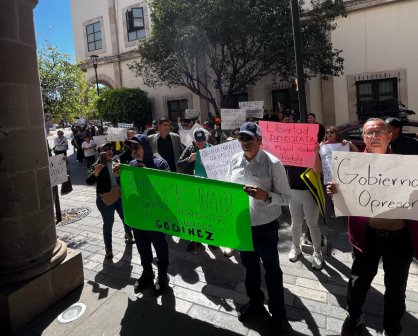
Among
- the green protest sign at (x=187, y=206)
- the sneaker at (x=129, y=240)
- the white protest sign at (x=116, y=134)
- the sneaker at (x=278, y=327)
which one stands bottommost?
the sneaker at (x=278, y=327)

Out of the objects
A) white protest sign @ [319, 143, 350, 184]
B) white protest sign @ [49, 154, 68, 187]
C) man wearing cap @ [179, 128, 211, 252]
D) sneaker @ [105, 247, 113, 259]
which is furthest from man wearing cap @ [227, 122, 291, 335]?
white protest sign @ [49, 154, 68, 187]

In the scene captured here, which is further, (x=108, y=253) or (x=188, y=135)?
(x=188, y=135)

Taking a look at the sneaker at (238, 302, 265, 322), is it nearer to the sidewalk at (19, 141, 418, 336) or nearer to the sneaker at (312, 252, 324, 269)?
the sidewalk at (19, 141, 418, 336)

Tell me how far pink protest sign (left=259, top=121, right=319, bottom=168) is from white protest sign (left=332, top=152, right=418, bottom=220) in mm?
1365

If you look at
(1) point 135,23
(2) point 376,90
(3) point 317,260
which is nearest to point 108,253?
(3) point 317,260

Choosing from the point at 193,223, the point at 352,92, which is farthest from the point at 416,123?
the point at 352,92

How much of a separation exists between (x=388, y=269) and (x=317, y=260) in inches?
59.7

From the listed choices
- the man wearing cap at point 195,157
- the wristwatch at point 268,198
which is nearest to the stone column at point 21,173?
the man wearing cap at point 195,157

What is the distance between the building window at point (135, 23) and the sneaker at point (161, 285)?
1827 centimetres

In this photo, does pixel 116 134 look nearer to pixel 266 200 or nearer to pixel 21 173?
pixel 21 173

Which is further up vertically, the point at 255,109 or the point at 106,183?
the point at 255,109

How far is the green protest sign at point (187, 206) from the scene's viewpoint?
290 cm

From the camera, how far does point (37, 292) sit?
3.17 metres

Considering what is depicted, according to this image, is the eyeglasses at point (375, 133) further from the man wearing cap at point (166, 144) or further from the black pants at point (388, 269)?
the man wearing cap at point (166, 144)
